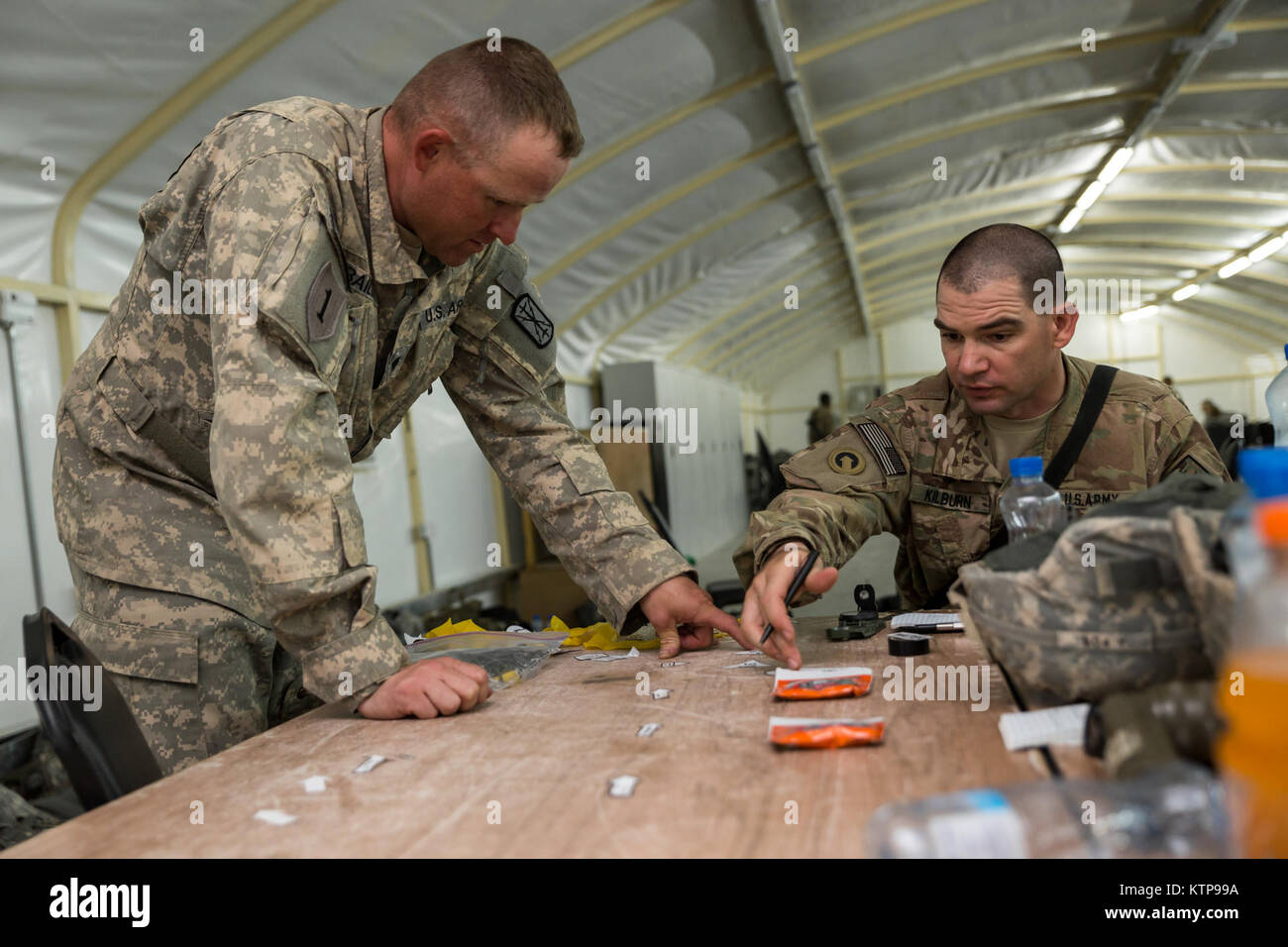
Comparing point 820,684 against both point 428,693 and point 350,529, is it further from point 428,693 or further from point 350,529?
point 350,529

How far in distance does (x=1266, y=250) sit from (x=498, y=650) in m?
15.0

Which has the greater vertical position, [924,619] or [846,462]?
[846,462]

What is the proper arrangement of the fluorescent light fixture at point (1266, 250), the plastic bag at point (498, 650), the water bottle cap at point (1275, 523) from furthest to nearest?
the fluorescent light fixture at point (1266, 250)
the plastic bag at point (498, 650)
the water bottle cap at point (1275, 523)

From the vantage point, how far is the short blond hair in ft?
5.32

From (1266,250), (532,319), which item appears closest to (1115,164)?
(1266,250)

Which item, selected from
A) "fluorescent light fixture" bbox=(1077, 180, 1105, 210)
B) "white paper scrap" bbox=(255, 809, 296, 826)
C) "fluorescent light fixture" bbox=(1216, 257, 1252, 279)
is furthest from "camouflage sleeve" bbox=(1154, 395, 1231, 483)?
"fluorescent light fixture" bbox=(1216, 257, 1252, 279)

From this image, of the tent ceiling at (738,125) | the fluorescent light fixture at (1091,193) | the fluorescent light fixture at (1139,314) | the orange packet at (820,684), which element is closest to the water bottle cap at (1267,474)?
the orange packet at (820,684)

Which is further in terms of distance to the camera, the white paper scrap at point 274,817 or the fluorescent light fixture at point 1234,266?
the fluorescent light fixture at point 1234,266

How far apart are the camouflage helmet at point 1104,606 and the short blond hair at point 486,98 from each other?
1.04 meters

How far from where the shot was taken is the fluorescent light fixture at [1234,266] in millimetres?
14398

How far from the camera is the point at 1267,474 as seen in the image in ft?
2.27

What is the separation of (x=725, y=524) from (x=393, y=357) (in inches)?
458

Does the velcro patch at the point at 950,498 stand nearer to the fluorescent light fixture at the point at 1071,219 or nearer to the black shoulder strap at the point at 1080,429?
the black shoulder strap at the point at 1080,429
